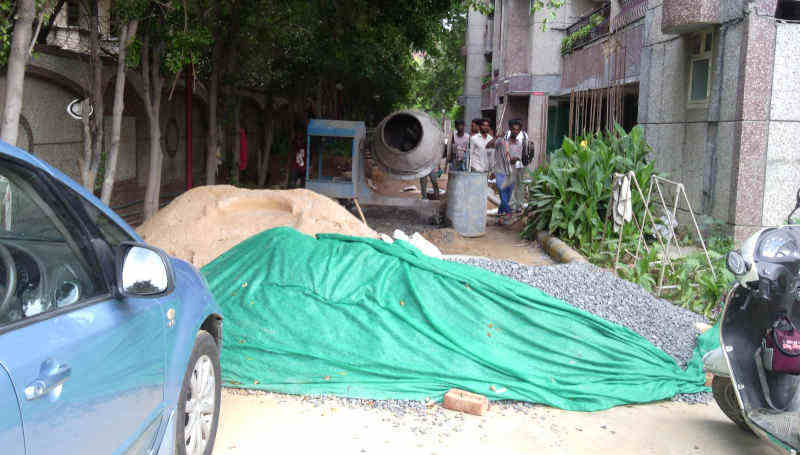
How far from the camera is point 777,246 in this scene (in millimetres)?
3828

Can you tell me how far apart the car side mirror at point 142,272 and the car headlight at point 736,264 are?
2.67m

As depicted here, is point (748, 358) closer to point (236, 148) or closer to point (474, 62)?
point (236, 148)

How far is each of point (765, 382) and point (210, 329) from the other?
285 centimetres

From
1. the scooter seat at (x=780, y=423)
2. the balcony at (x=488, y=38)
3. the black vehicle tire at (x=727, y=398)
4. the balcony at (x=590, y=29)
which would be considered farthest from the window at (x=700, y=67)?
the balcony at (x=488, y=38)

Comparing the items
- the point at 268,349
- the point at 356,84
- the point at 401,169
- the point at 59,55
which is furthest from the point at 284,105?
the point at 268,349

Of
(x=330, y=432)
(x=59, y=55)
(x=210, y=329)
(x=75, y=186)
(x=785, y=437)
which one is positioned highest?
(x=59, y=55)

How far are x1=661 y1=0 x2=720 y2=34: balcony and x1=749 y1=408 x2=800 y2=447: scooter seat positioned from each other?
757cm

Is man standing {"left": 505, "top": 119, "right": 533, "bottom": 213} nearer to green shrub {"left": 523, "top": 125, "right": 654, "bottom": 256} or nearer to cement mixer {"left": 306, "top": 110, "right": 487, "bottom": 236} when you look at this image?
cement mixer {"left": 306, "top": 110, "right": 487, "bottom": 236}

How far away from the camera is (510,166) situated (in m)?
13.5

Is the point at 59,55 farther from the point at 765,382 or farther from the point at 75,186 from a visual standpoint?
the point at 765,382

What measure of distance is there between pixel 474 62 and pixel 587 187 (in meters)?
29.0

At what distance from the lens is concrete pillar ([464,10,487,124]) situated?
37531 millimetres

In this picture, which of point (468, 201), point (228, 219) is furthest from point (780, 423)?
point (468, 201)

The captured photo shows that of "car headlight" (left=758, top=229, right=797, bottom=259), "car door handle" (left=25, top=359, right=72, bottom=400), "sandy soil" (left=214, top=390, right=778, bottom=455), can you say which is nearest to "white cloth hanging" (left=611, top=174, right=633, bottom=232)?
"sandy soil" (left=214, top=390, right=778, bottom=455)
